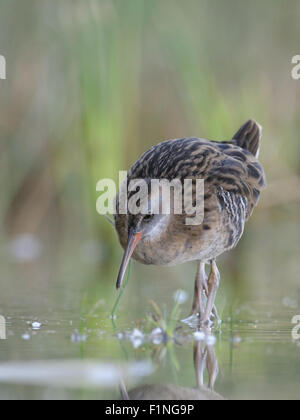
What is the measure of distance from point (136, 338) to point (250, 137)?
9.98 feet

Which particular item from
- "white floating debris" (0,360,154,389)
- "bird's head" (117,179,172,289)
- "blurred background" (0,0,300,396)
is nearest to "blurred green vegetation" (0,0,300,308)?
"blurred background" (0,0,300,396)

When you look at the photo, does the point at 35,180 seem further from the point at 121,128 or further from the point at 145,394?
the point at 145,394

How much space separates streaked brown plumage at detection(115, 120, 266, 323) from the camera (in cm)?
668

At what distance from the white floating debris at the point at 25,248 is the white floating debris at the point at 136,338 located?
4828mm

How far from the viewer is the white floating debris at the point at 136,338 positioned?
5511 millimetres

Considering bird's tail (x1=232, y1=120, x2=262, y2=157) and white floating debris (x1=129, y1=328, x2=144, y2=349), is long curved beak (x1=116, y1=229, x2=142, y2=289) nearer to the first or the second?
white floating debris (x1=129, y1=328, x2=144, y2=349)

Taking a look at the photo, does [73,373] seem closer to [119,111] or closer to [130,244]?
[130,244]

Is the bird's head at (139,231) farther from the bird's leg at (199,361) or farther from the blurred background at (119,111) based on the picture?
the blurred background at (119,111)

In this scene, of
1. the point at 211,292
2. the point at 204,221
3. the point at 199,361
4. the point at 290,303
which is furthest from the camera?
the point at 290,303

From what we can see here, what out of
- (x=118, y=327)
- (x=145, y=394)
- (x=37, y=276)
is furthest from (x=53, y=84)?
(x=145, y=394)

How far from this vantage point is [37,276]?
9.13 metres

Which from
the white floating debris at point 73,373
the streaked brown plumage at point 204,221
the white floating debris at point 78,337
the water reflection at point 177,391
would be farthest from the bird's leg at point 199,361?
the streaked brown plumage at point 204,221

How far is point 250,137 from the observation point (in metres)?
8.18

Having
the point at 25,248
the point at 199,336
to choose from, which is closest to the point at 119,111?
the point at 25,248
